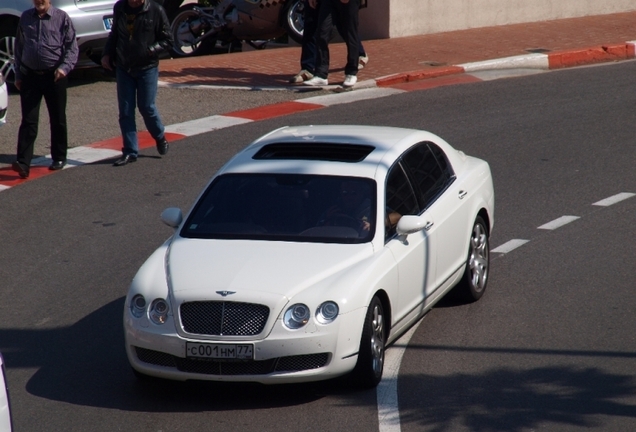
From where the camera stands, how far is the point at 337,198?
293 inches

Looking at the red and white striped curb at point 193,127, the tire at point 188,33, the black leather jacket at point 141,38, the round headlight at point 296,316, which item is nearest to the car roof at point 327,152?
the round headlight at point 296,316

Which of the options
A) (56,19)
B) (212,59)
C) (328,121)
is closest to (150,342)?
(56,19)

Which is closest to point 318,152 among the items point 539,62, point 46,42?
point 46,42

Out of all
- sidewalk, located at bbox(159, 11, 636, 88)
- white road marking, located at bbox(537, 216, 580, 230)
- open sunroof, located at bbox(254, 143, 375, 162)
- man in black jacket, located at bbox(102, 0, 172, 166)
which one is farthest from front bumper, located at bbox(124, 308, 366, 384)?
sidewalk, located at bbox(159, 11, 636, 88)

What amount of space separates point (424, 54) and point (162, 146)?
7.12m

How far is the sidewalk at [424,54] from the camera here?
1730 cm

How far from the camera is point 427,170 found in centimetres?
820

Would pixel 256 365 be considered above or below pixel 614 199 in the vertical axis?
above

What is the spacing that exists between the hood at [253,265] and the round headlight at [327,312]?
0.59 ft

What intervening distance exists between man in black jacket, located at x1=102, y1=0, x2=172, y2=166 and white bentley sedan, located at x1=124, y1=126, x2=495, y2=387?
4214mm

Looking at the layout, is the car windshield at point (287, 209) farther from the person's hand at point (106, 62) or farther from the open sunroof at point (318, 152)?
the person's hand at point (106, 62)

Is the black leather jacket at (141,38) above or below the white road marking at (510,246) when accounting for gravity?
above

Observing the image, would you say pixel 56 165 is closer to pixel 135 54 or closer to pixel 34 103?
pixel 34 103

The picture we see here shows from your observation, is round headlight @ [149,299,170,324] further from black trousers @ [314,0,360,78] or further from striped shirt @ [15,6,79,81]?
black trousers @ [314,0,360,78]
